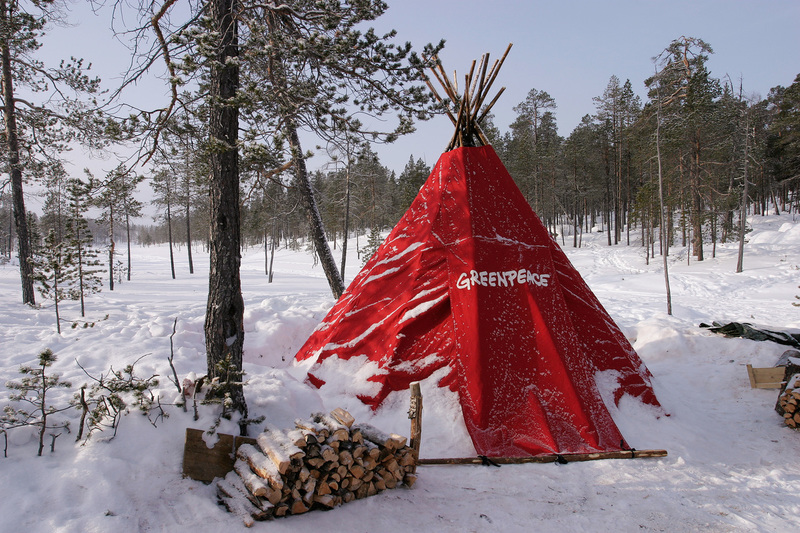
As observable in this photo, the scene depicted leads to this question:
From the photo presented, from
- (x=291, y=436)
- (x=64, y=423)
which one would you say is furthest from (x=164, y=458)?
(x=291, y=436)

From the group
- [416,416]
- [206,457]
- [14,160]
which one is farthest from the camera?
[14,160]

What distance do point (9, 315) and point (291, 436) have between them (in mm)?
9908

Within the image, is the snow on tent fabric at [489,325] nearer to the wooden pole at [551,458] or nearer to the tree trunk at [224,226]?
the wooden pole at [551,458]

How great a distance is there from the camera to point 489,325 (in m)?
4.96

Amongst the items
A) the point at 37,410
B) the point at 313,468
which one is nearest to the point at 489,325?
the point at 313,468

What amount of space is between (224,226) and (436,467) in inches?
124

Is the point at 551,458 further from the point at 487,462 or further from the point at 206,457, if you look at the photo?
the point at 206,457

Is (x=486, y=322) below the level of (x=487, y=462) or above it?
above

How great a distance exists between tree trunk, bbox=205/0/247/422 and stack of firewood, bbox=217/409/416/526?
96 centimetres

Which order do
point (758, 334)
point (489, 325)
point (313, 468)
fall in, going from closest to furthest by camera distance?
1. point (313, 468)
2. point (489, 325)
3. point (758, 334)

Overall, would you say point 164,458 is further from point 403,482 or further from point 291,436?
point 403,482

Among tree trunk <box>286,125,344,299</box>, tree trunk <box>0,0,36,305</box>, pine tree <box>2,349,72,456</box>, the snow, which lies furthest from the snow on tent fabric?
tree trunk <box>0,0,36,305</box>

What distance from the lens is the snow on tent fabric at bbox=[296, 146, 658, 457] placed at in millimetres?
4609

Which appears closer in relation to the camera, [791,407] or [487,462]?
[487,462]
